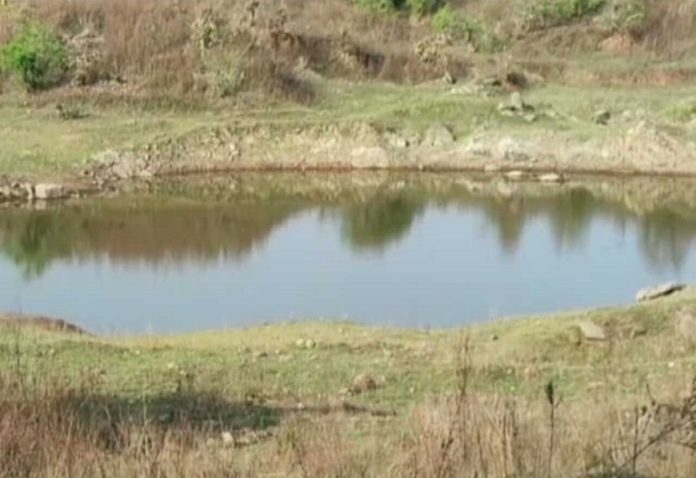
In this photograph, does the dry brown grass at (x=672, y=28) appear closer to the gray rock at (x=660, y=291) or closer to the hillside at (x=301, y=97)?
the hillside at (x=301, y=97)

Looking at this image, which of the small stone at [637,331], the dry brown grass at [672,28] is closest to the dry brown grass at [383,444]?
the small stone at [637,331]

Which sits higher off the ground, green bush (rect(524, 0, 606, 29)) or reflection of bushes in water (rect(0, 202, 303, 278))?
green bush (rect(524, 0, 606, 29))

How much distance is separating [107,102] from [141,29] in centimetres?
255

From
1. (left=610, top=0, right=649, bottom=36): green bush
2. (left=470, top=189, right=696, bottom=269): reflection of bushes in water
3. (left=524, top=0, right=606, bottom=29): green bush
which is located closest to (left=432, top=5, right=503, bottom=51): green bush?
(left=524, top=0, right=606, bottom=29): green bush

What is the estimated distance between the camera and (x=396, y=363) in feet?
35.1

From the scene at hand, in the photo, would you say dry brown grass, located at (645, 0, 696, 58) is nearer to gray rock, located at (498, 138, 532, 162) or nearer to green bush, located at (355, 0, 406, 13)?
green bush, located at (355, 0, 406, 13)

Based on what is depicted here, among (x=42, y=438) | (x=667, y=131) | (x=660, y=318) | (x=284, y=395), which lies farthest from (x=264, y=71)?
(x=42, y=438)

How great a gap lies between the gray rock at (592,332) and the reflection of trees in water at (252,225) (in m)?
6.20

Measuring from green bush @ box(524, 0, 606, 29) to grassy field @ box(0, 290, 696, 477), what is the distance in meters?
22.4

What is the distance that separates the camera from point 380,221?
835 inches

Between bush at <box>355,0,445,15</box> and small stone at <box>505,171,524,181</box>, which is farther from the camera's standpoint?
bush at <box>355,0,445,15</box>

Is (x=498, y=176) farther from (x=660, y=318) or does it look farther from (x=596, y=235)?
(x=660, y=318)

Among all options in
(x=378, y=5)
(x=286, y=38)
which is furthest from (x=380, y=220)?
(x=378, y=5)

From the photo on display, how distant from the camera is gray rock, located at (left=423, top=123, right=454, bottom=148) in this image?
25.5 metres
